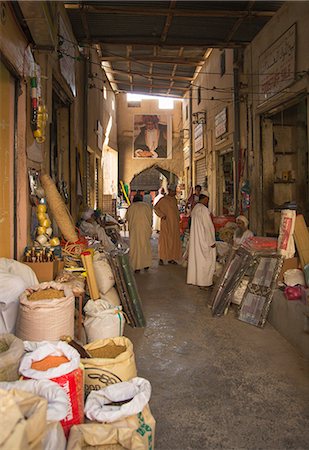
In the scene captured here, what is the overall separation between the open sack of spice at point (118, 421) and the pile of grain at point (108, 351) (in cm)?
54

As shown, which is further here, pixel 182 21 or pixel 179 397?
pixel 182 21

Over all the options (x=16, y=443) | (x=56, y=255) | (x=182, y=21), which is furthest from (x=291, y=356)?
(x=182, y=21)

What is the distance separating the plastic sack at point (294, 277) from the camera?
185 inches

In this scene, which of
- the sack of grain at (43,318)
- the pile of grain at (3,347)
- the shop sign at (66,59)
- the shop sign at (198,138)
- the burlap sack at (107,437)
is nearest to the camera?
the burlap sack at (107,437)

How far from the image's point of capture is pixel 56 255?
4.42 meters

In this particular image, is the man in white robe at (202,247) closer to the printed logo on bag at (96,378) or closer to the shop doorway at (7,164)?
the shop doorway at (7,164)

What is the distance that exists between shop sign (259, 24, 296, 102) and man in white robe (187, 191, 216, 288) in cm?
230

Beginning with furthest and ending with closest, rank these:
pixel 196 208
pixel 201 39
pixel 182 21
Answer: pixel 201 39
pixel 182 21
pixel 196 208

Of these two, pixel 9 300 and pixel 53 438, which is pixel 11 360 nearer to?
pixel 53 438

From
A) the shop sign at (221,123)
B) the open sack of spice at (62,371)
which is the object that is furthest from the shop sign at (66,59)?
the open sack of spice at (62,371)

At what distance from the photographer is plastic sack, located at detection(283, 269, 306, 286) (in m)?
4.70

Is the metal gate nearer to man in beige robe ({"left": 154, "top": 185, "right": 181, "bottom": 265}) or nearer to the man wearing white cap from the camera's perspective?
man in beige robe ({"left": 154, "top": 185, "right": 181, "bottom": 265})

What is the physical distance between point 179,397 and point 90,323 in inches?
42.0

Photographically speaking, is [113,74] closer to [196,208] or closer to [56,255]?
[196,208]
